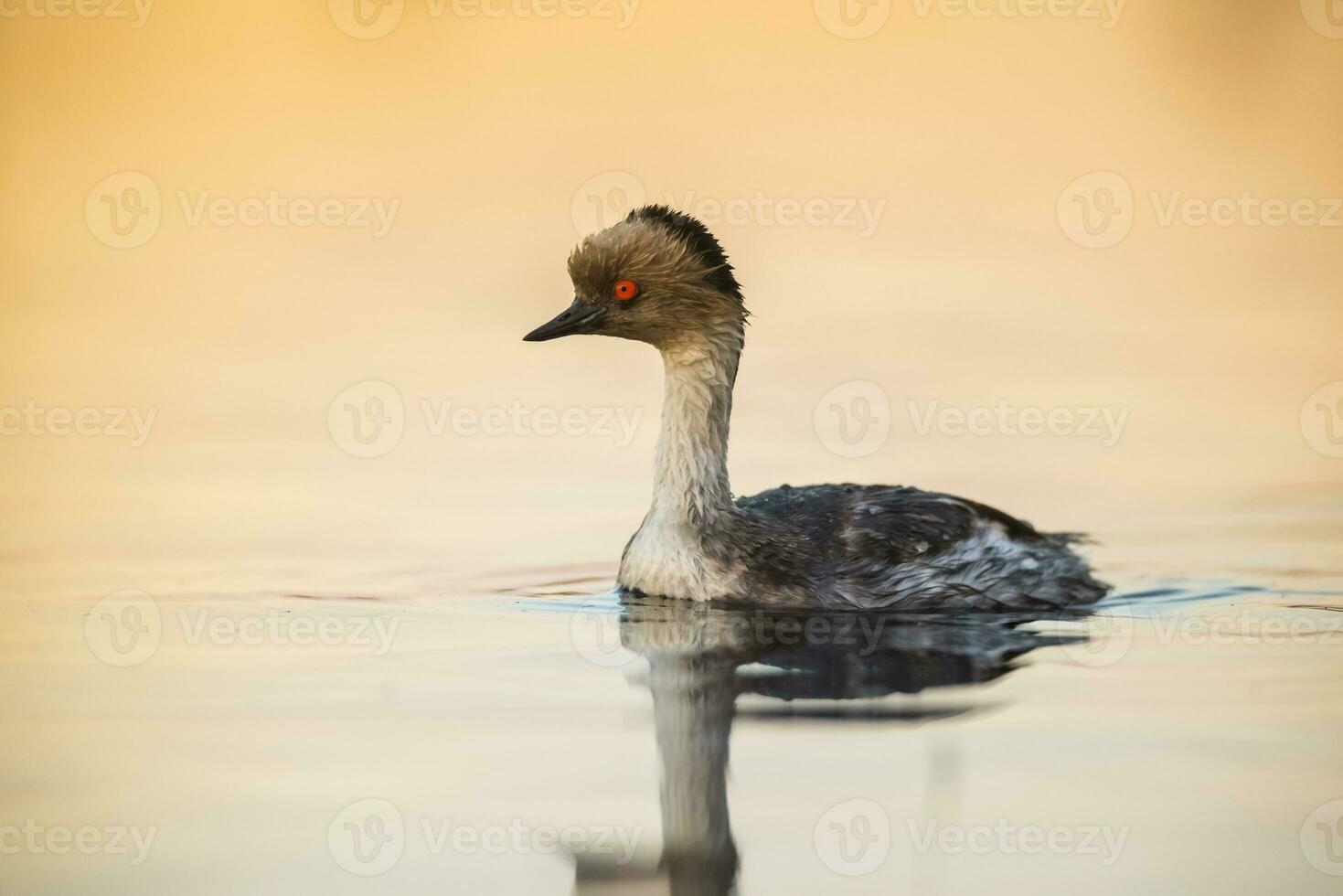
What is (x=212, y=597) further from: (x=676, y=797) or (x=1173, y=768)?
(x=1173, y=768)

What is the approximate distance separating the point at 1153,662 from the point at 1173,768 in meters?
1.84

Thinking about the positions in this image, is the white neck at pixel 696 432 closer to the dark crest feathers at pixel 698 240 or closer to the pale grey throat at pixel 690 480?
the pale grey throat at pixel 690 480

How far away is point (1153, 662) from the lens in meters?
7.73

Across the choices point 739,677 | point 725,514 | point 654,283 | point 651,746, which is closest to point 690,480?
point 725,514

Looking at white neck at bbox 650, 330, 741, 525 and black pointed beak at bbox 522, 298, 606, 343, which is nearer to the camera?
white neck at bbox 650, 330, 741, 525

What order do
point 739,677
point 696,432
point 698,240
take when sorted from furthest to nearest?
point 698,240
point 696,432
point 739,677

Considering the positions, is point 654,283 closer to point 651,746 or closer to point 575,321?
point 575,321

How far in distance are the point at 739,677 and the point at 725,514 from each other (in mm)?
2097

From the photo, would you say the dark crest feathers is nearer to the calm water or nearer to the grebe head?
the grebe head

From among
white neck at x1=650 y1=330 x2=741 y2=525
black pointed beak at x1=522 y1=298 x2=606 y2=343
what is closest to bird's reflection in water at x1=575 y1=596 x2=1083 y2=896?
white neck at x1=650 y1=330 x2=741 y2=525

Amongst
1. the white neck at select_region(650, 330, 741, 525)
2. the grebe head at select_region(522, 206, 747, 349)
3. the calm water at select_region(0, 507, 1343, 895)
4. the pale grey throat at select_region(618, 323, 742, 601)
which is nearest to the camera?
the calm water at select_region(0, 507, 1343, 895)

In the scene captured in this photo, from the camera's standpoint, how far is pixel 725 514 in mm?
9266

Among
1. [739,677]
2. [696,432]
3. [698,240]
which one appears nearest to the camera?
[739,677]

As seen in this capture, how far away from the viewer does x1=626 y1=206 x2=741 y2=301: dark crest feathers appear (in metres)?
9.61
